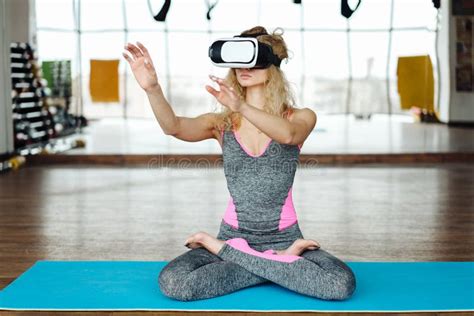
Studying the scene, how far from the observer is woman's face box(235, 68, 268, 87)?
2930 mm

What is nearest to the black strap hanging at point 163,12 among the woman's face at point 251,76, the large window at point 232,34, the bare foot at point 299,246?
the large window at point 232,34

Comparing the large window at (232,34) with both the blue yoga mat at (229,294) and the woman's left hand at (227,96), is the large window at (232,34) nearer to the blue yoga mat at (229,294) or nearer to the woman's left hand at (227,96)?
the blue yoga mat at (229,294)

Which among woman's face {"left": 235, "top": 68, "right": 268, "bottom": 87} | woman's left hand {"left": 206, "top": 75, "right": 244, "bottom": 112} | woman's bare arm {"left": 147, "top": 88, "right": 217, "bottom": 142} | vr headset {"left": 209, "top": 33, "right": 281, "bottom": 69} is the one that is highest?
vr headset {"left": 209, "top": 33, "right": 281, "bottom": 69}

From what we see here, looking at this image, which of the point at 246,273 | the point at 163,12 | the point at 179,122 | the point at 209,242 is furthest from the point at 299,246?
the point at 163,12

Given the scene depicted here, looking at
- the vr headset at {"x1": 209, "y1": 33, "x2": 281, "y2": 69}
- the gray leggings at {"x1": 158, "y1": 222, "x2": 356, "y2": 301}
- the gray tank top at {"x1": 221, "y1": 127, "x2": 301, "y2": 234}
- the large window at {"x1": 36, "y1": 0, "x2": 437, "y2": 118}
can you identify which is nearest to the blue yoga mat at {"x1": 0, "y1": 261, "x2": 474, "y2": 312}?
the gray leggings at {"x1": 158, "y1": 222, "x2": 356, "y2": 301}

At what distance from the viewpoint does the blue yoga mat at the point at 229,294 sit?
9.00ft

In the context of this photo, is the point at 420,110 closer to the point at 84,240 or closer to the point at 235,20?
the point at 235,20

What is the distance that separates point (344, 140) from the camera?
8.91m

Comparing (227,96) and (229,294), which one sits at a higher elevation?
(227,96)

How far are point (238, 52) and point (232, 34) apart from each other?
18.9ft

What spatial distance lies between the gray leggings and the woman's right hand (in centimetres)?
66

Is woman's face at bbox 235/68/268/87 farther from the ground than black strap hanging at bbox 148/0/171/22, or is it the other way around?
black strap hanging at bbox 148/0/171/22

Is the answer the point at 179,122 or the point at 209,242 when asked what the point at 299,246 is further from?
the point at 179,122

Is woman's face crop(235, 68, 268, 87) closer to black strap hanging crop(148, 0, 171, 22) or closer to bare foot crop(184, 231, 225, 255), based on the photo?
bare foot crop(184, 231, 225, 255)
